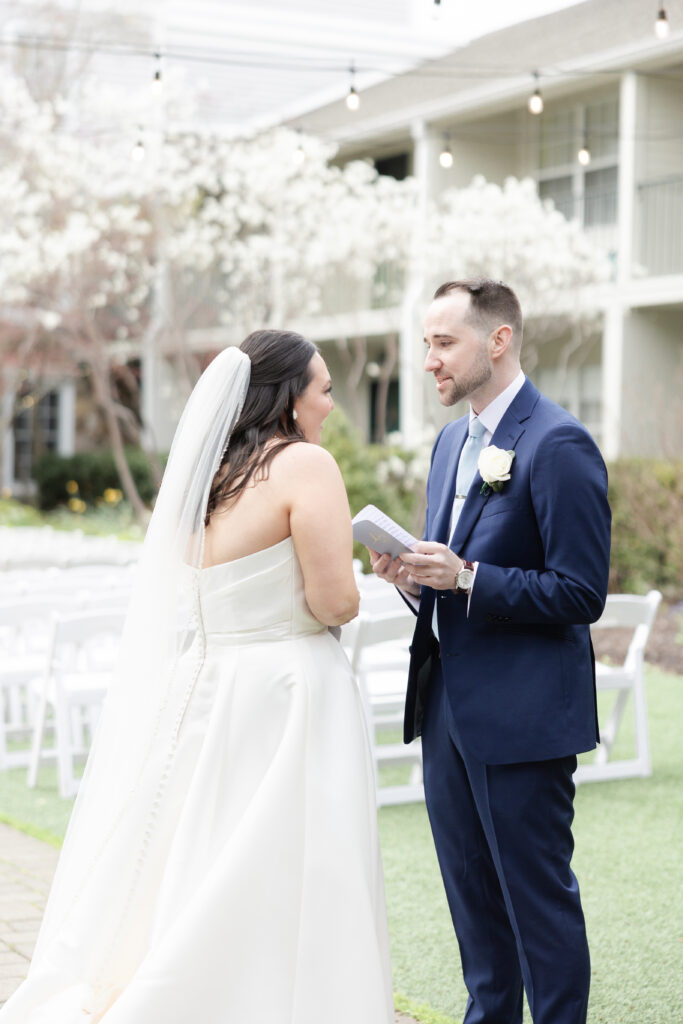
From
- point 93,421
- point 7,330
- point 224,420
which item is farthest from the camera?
point 93,421

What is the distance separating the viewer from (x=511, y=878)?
319 centimetres

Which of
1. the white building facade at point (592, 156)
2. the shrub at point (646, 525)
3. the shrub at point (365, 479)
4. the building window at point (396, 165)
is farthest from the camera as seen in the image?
the building window at point (396, 165)

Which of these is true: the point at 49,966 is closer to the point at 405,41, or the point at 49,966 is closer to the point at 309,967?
the point at 309,967

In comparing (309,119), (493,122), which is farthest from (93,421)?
(493,122)

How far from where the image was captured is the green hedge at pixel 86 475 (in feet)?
80.3

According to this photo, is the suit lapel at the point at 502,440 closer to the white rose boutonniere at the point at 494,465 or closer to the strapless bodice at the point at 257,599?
the white rose boutonniere at the point at 494,465

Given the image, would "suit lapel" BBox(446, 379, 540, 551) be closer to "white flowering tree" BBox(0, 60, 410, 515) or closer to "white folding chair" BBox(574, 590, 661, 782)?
"white folding chair" BBox(574, 590, 661, 782)

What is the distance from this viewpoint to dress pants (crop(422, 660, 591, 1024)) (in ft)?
10.4

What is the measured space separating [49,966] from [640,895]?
2.78 meters

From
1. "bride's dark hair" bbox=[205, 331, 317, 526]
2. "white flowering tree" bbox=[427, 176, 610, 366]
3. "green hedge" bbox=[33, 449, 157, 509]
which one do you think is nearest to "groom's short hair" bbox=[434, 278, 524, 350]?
"bride's dark hair" bbox=[205, 331, 317, 526]

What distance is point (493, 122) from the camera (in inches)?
765

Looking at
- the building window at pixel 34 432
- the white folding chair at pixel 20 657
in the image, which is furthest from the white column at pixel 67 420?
the white folding chair at pixel 20 657

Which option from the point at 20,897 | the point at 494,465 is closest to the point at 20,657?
the point at 20,897

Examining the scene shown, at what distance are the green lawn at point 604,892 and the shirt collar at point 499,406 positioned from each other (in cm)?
198
